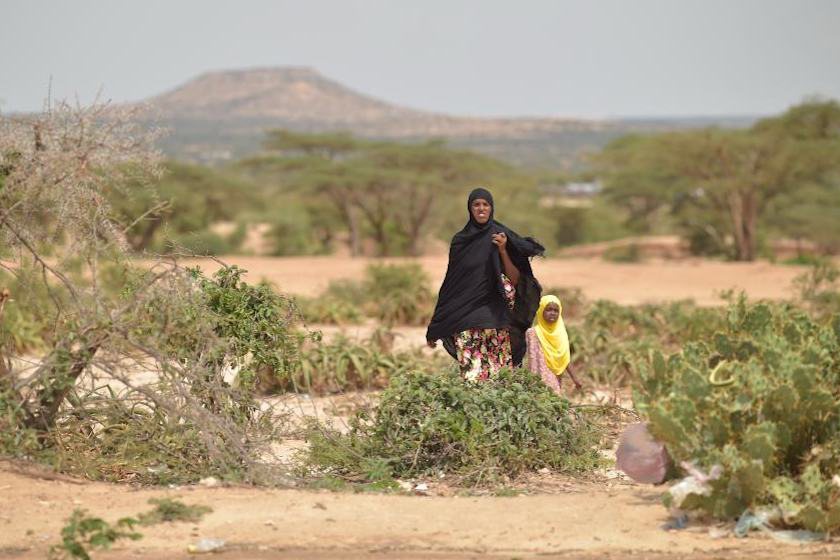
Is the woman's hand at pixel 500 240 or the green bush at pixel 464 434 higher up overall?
the woman's hand at pixel 500 240

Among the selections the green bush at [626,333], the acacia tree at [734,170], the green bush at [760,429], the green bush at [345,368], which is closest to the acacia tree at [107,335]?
the green bush at [760,429]

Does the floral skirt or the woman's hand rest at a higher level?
the woman's hand

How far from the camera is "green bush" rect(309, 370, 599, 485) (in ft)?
20.6

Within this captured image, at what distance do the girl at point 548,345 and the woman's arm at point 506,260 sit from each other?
653 mm

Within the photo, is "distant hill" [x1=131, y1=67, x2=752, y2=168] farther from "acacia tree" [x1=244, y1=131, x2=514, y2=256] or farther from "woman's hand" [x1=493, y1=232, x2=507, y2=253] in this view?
"woman's hand" [x1=493, y1=232, x2=507, y2=253]

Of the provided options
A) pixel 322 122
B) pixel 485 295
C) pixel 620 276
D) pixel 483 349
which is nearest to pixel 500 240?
pixel 485 295

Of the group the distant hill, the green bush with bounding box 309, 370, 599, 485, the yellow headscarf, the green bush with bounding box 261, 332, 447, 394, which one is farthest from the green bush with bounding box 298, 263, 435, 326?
the distant hill

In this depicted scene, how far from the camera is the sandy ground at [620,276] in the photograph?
67.6ft

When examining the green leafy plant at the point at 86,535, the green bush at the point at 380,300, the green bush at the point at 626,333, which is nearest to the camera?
the green leafy plant at the point at 86,535

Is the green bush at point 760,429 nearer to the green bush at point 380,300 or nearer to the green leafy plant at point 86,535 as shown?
the green leafy plant at point 86,535

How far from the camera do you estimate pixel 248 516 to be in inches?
217

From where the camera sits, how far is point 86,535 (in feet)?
17.3

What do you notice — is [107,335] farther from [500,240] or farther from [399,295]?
[399,295]

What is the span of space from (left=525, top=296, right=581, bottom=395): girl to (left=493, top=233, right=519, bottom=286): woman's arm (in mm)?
653
